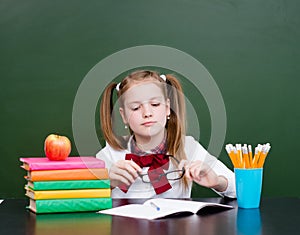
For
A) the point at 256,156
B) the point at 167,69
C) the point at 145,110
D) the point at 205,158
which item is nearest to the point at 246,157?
the point at 256,156

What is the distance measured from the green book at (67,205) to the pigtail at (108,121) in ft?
2.12

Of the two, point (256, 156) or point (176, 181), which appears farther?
point (176, 181)

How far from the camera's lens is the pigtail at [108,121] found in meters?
2.26

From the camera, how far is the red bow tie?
2125mm

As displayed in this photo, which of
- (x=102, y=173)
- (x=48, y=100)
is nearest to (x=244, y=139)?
(x=48, y=100)

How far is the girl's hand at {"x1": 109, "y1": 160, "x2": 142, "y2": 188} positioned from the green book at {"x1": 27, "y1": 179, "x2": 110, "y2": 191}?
0.64ft

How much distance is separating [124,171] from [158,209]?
27cm

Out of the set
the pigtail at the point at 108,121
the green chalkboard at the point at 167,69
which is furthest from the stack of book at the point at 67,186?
the green chalkboard at the point at 167,69

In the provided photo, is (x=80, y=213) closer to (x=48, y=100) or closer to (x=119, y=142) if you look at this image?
(x=119, y=142)

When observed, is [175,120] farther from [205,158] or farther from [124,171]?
[124,171]

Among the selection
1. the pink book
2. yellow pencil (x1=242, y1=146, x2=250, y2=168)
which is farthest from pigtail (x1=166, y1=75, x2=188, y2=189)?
the pink book

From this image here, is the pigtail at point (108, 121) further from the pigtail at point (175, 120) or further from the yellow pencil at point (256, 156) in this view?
the yellow pencil at point (256, 156)

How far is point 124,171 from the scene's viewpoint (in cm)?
183

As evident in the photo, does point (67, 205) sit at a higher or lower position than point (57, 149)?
lower
